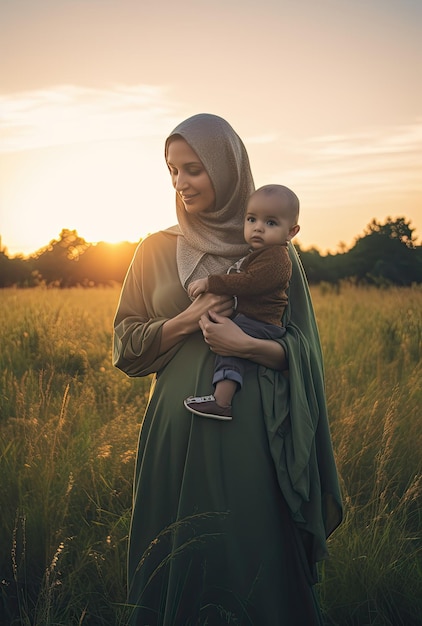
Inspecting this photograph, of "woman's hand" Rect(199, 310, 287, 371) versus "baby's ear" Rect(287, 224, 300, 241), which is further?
"baby's ear" Rect(287, 224, 300, 241)

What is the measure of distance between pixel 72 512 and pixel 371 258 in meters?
15.6

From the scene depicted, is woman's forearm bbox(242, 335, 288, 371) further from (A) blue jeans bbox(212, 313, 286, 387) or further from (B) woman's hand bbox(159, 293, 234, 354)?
(B) woman's hand bbox(159, 293, 234, 354)

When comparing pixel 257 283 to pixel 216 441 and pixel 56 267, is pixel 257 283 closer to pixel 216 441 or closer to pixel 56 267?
pixel 216 441

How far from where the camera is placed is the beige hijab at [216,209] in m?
2.49

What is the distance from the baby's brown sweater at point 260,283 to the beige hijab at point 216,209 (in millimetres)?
160

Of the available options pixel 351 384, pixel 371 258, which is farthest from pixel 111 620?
pixel 371 258

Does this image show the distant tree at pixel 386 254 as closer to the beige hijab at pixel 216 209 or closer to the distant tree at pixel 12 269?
the distant tree at pixel 12 269

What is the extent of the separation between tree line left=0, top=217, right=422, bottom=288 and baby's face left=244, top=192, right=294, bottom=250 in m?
6.91

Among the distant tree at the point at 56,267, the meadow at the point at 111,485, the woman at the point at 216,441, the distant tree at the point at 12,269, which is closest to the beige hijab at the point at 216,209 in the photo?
the woman at the point at 216,441

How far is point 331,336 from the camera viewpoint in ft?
22.0

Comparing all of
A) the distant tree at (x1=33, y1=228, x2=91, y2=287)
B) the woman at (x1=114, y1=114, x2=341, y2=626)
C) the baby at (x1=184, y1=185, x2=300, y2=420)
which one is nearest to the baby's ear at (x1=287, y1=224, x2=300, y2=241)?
the baby at (x1=184, y1=185, x2=300, y2=420)

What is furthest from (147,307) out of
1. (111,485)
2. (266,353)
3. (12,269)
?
(12,269)

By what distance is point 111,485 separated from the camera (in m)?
3.74

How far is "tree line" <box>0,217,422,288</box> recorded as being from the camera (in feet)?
34.0
